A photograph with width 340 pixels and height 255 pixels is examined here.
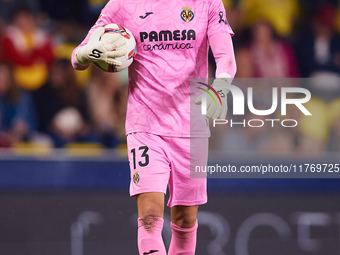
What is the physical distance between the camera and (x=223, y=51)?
349 cm

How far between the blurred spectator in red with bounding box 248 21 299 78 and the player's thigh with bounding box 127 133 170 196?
3.16 meters

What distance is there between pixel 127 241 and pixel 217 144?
1.41 metres

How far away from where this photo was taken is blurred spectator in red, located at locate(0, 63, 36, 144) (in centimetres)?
580

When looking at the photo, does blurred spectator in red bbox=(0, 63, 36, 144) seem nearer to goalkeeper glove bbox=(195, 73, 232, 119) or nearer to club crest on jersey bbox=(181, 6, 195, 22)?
club crest on jersey bbox=(181, 6, 195, 22)

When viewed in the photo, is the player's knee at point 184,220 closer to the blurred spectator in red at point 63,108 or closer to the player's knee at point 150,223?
the player's knee at point 150,223

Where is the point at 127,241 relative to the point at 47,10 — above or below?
below

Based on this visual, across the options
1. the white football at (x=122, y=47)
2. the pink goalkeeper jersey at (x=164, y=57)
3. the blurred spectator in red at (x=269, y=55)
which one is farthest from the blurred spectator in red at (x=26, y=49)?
the white football at (x=122, y=47)

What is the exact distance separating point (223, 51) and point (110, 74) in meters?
2.95

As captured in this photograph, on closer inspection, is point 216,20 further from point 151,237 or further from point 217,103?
point 151,237

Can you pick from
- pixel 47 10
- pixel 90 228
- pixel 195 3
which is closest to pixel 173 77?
pixel 195 3

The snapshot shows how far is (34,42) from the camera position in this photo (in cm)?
623

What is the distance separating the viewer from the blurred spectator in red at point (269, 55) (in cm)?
633

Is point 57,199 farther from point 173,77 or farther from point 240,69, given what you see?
point 240,69

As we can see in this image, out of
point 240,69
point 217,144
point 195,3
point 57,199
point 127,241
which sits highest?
point 195,3
